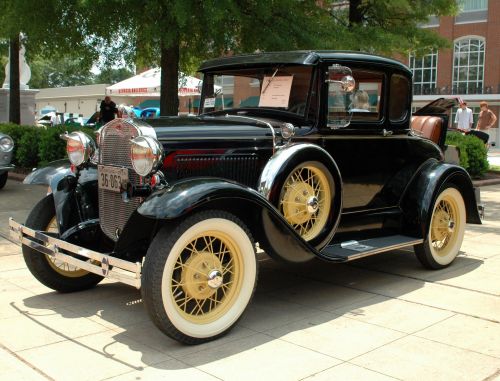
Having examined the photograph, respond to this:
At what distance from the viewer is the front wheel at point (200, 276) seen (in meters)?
3.43

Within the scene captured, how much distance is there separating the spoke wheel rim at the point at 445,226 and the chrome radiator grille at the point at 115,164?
2.93 meters

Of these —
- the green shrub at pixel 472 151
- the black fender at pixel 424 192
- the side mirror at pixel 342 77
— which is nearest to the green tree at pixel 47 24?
the side mirror at pixel 342 77

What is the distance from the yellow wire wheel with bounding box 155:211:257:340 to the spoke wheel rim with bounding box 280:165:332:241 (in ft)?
2.08

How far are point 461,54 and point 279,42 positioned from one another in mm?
30646

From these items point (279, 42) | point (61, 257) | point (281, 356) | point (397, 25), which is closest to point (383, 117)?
point (281, 356)

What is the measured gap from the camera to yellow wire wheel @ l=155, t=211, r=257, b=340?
3.52 metres

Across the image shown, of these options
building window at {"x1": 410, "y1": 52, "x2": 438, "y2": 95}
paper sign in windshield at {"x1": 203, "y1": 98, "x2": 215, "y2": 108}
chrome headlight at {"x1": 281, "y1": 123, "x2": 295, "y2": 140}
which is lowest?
chrome headlight at {"x1": 281, "y1": 123, "x2": 295, "y2": 140}

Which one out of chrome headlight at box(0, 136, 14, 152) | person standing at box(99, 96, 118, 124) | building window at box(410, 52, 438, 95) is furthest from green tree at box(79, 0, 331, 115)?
building window at box(410, 52, 438, 95)

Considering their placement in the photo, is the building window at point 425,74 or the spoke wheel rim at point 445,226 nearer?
the spoke wheel rim at point 445,226

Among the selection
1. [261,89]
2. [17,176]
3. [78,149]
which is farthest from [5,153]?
[261,89]

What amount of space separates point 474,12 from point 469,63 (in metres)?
3.07

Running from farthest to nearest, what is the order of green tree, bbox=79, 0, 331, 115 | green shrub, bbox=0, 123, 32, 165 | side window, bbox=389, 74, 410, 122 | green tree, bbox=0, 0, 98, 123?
green shrub, bbox=0, 123, 32, 165 < green tree, bbox=0, 0, 98, 123 < green tree, bbox=79, 0, 331, 115 < side window, bbox=389, 74, 410, 122

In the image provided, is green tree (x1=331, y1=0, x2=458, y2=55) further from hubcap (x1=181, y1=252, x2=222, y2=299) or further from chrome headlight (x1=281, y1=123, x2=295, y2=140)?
hubcap (x1=181, y1=252, x2=222, y2=299)

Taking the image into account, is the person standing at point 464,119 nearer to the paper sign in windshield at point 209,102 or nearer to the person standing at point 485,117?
the person standing at point 485,117
